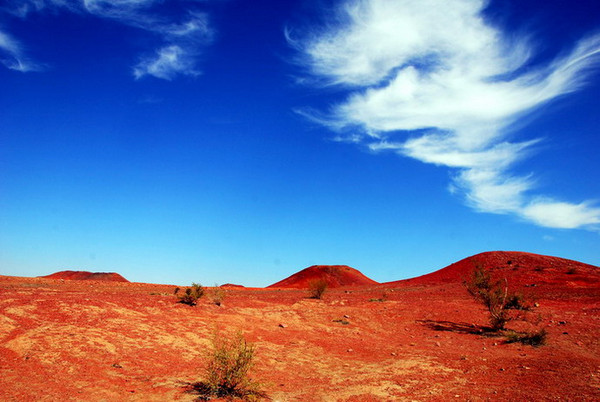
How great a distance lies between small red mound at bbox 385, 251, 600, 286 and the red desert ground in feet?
62.8

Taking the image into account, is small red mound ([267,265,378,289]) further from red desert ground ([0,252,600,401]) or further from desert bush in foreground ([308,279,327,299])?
red desert ground ([0,252,600,401])

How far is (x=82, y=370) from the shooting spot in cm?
762

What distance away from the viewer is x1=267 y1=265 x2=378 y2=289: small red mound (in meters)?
62.0

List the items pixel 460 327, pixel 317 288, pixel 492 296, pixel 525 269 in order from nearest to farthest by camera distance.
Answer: pixel 460 327 → pixel 492 296 → pixel 317 288 → pixel 525 269

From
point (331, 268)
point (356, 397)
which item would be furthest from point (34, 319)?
point (331, 268)

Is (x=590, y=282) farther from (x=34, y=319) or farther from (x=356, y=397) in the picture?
(x=34, y=319)

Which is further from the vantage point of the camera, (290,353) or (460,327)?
(460,327)

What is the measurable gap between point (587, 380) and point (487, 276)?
10.5 metres

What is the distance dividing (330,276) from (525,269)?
30.5 m

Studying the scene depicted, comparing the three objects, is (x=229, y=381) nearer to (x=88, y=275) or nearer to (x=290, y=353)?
(x=290, y=353)

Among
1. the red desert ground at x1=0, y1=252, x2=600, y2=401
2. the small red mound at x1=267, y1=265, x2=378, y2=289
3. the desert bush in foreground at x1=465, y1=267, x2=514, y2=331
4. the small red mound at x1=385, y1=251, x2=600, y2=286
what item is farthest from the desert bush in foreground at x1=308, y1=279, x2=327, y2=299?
the small red mound at x1=267, y1=265, x2=378, y2=289

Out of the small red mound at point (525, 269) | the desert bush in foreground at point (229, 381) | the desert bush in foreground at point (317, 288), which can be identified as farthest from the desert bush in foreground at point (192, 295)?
the small red mound at point (525, 269)

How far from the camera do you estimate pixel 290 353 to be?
1074 cm

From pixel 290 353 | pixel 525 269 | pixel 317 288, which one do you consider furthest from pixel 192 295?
pixel 525 269
